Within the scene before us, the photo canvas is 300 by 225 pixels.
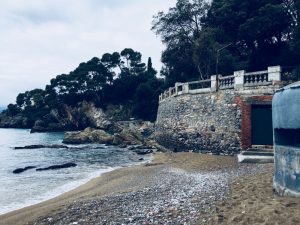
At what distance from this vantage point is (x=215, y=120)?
73.8ft

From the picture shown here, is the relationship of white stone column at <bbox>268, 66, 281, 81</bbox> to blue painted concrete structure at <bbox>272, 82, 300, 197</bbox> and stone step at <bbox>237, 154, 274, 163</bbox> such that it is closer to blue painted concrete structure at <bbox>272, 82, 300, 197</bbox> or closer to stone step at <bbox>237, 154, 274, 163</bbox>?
stone step at <bbox>237, 154, 274, 163</bbox>

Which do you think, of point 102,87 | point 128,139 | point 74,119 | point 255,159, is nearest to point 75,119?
point 74,119

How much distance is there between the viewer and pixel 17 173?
1021 inches

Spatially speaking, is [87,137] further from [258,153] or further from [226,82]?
[258,153]

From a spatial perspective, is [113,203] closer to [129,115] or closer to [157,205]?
[157,205]

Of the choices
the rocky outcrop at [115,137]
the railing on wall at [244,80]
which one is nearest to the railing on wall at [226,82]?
the railing on wall at [244,80]

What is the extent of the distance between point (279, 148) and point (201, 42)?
26724 millimetres

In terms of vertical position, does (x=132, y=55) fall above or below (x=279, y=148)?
above

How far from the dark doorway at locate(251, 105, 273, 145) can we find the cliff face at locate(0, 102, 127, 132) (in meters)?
62.6

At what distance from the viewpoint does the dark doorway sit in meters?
19.8

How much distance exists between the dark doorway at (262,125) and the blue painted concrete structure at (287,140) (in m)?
9.86

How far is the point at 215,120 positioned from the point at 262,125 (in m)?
3.60

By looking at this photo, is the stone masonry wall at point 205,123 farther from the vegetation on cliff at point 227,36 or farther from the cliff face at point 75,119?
the cliff face at point 75,119

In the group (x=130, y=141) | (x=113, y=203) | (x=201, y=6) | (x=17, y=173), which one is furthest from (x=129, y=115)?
(x=113, y=203)
